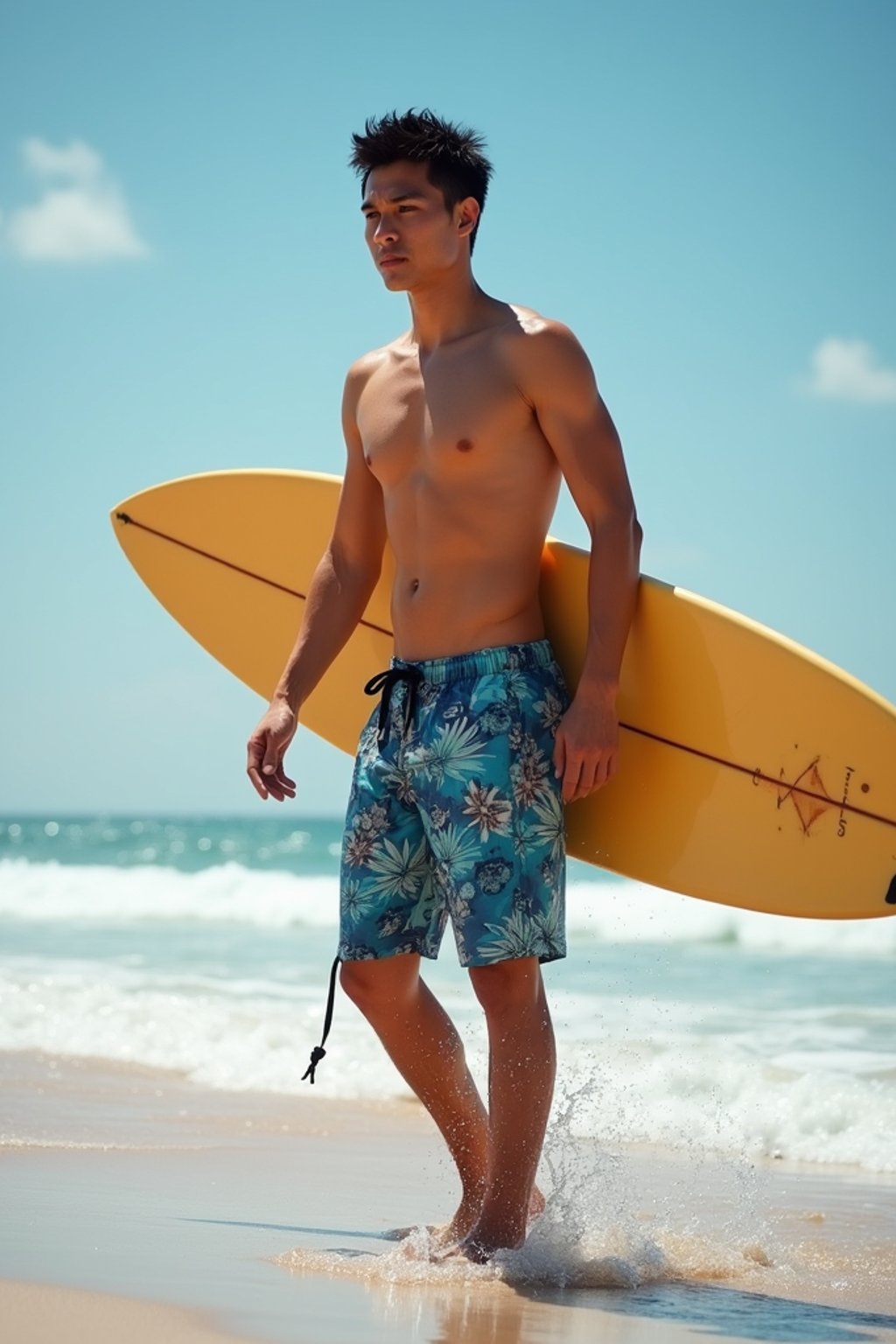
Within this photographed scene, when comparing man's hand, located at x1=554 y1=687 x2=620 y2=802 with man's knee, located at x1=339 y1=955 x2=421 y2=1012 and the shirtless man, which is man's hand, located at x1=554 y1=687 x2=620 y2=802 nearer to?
the shirtless man

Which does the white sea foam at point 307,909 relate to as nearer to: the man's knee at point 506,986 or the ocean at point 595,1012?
the ocean at point 595,1012

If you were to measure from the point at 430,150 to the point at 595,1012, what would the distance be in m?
4.56

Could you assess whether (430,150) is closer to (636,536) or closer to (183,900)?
(636,536)

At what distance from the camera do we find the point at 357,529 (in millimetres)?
3219

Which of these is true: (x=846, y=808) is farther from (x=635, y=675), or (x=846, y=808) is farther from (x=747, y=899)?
(x=635, y=675)

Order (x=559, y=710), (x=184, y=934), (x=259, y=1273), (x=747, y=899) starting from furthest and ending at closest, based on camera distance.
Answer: (x=184, y=934) → (x=747, y=899) → (x=559, y=710) → (x=259, y=1273)

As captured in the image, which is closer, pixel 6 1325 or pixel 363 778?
pixel 6 1325

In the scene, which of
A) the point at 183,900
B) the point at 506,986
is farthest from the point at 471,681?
the point at 183,900

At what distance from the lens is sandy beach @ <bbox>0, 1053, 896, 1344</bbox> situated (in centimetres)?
236

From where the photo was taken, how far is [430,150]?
2904 mm

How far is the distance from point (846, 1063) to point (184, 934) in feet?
23.0

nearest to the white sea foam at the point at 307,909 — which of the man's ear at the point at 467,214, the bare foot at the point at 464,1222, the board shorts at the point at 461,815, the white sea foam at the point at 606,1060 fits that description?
the white sea foam at the point at 606,1060

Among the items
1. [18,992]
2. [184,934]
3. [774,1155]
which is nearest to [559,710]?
[774,1155]

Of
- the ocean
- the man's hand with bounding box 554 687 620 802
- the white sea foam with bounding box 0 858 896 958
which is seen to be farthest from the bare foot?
the white sea foam with bounding box 0 858 896 958
